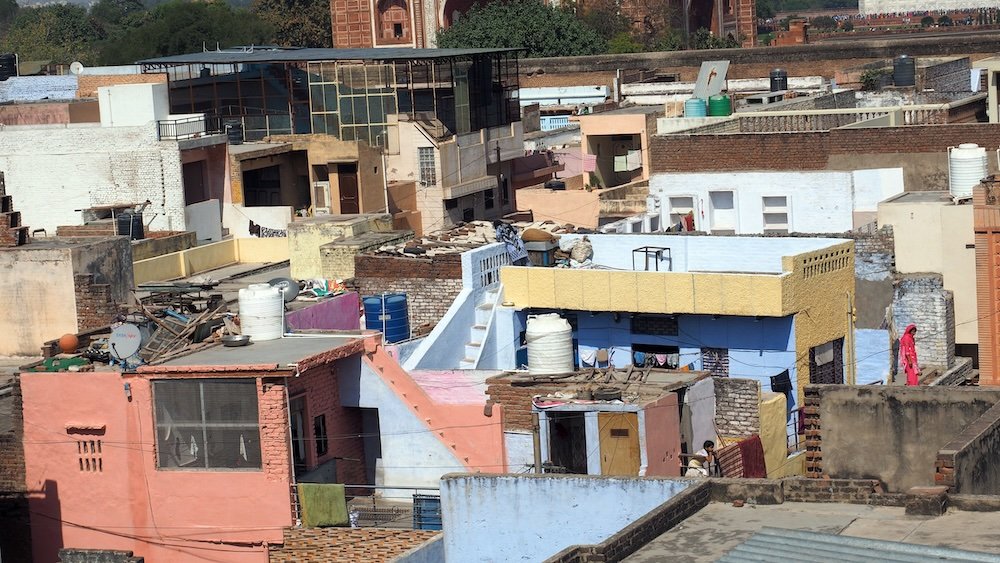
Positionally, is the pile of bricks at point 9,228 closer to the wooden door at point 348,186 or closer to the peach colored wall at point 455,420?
the peach colored wall at point 455,420

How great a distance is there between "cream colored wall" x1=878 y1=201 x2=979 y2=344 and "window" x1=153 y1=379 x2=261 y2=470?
11987 millimetres

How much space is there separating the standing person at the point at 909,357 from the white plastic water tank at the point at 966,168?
3205 mm

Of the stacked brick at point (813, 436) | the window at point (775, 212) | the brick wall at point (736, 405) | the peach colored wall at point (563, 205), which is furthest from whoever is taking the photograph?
the peach colored wall at point (563, 205)

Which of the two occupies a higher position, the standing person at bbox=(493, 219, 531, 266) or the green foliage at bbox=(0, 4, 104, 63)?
the green foliage at bbox=(0, 4, 104, 63)

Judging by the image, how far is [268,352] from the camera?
69.1 feet


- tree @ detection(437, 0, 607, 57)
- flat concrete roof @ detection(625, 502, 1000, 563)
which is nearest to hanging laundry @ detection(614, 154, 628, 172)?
tree @ detection(437, 0, 607, 57)

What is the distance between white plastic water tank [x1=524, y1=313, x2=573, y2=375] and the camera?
71.7ft

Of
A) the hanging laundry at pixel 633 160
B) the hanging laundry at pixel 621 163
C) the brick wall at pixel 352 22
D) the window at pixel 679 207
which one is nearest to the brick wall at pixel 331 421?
the window at pixel 679 207

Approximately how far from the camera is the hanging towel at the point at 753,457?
21.2m

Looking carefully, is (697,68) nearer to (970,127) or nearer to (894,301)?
(970,127)

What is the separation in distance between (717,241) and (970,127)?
24.3 ft

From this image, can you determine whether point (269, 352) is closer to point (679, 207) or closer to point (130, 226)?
point (679, 207)

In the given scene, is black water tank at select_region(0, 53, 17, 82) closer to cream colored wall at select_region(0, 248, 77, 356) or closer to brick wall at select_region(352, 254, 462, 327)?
cream colored wall at select_region(0, 248, 77, 356)

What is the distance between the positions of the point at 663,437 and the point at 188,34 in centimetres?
6915
